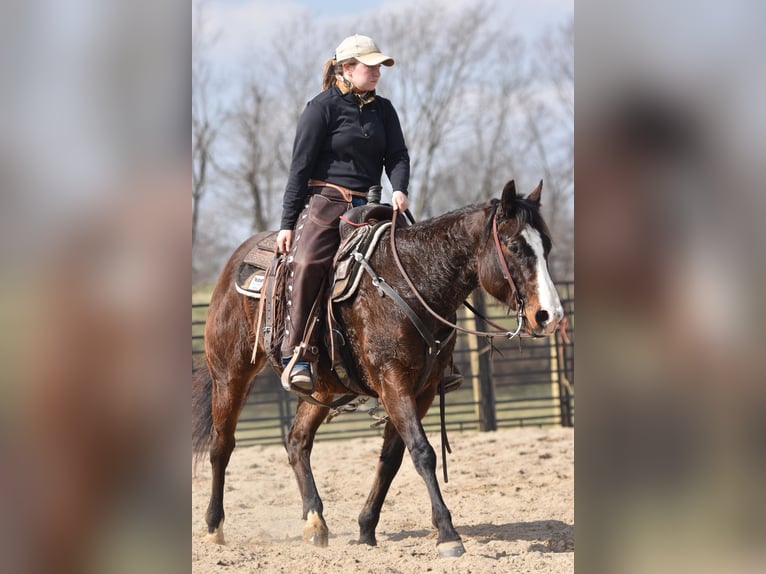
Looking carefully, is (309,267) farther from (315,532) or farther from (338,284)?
(315,532)

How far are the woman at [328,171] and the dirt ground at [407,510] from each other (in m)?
1.07

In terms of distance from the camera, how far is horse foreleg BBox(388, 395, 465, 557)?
4.33 metres

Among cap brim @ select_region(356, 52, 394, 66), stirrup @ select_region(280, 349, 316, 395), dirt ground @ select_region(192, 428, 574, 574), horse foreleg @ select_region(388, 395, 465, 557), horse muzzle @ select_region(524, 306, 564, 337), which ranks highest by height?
cap brim @ select_region(356, 52, 394, 66)

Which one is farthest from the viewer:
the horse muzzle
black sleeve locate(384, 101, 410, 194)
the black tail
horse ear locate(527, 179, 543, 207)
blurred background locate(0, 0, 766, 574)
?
the black tail

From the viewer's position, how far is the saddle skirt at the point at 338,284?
5.00m

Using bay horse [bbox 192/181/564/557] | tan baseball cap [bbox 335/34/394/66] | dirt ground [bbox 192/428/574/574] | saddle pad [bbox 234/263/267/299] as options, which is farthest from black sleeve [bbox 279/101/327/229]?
dirt ground [bbox 192/428/574/574]

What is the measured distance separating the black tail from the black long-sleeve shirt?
5.97 ft

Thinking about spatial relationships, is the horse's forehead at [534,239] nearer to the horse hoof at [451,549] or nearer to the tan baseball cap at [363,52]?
the tan baseball cap at [363,52]

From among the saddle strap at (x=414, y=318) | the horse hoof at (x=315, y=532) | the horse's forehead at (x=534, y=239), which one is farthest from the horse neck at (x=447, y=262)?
the horse hoof at (x=315, y=532)

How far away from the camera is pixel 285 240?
5.35 meters

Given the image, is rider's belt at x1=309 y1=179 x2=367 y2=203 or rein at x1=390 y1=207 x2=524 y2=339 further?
rider's belt at x1=309 y1=179 x2=367 y2=203

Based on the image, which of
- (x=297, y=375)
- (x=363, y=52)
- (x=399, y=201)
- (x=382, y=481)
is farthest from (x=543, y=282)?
(x=382, y=481)
